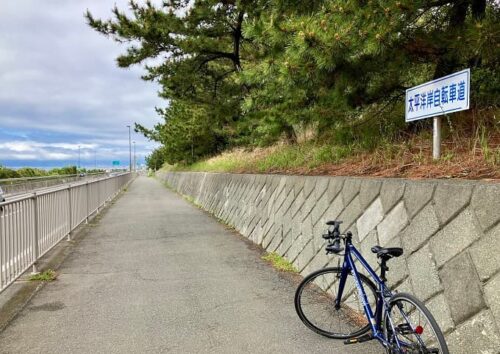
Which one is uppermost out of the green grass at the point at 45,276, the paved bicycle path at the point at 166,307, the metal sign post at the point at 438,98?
the metal sign post at the point at 438,98

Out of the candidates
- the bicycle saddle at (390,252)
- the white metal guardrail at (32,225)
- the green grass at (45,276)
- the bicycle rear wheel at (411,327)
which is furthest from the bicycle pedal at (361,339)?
the green grass at (45,276)

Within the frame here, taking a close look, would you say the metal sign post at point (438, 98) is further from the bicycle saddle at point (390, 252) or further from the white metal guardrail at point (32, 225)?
the white metal guardrail at point (32, 225)

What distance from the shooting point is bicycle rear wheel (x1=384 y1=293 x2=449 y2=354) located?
2.87 meters

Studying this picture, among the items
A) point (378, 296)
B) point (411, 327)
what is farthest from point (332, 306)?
point (411, 327)

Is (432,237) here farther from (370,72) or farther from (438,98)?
(370,72)

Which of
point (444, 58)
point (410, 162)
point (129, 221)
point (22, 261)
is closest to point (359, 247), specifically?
point (410, 162)

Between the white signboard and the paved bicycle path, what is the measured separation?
241cm

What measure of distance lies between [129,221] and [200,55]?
6492 millimetres

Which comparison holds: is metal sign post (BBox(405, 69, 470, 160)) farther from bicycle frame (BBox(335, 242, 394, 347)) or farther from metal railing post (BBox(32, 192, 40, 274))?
metal railing post (BBox(32, 192, 40, 274))

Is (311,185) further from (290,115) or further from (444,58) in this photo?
(444,58)

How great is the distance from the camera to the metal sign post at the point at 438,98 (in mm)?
4004

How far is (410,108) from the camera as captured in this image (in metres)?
5.04

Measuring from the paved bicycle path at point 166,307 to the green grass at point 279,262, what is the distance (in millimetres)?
146

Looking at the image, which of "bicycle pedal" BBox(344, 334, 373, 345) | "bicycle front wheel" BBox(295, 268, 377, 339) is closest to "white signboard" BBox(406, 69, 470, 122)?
"bicycle front wheel" BBox(295, 268, 377, 339)
